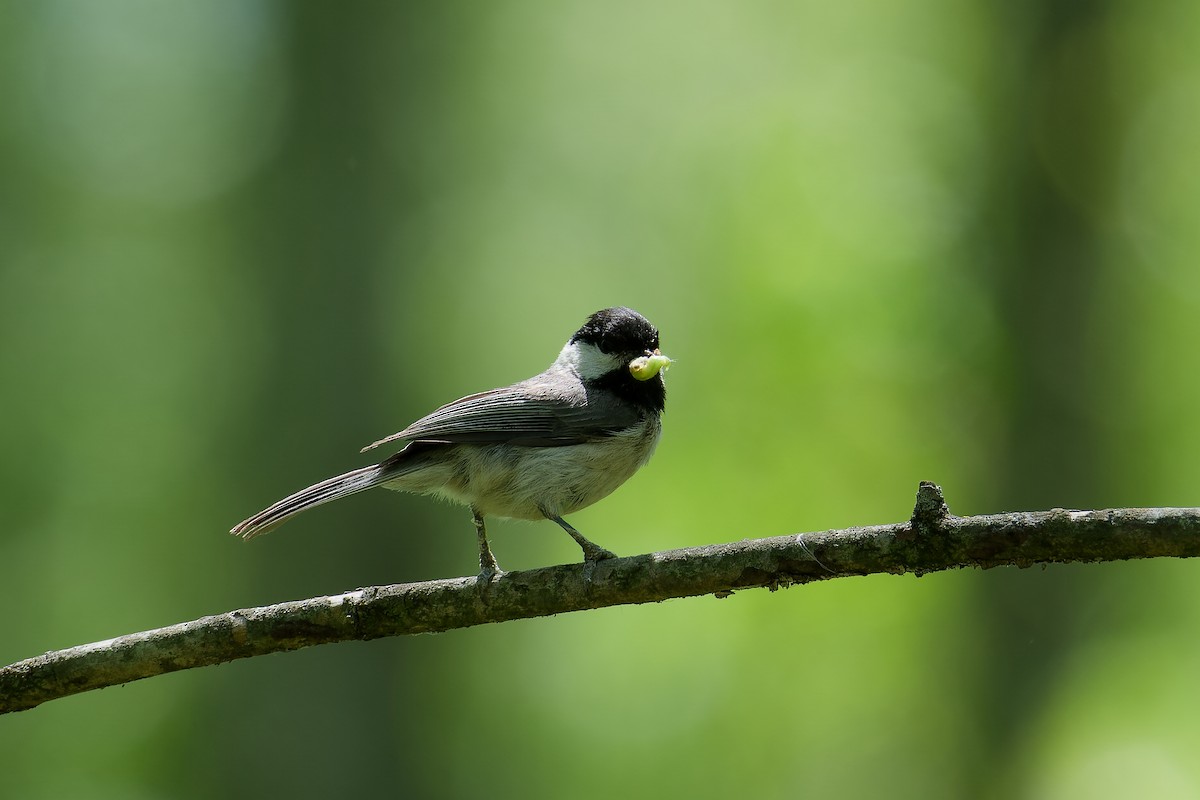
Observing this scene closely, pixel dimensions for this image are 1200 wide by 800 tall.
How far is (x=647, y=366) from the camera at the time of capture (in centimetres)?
439

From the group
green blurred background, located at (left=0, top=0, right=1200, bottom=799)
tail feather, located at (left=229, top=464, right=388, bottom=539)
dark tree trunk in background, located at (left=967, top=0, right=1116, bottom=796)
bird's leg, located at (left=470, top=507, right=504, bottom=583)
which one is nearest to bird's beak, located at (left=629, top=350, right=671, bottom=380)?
bird's leg, located at (left=470, top=507, right=504, bottom=583)

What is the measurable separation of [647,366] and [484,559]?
1.21m

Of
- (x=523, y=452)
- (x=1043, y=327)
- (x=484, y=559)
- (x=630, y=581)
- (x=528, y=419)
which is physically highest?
(x=528, y=419)

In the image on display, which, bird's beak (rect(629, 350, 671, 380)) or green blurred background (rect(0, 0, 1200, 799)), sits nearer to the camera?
bird's beak (rect(629, 350, 671, 380))

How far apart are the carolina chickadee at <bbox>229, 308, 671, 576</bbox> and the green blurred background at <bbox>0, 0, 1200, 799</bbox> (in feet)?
9.67

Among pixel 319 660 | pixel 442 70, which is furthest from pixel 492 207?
pixel 319 660

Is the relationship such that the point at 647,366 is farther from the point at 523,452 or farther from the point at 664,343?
the point at 664,343

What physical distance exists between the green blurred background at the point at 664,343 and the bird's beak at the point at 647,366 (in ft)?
10.4

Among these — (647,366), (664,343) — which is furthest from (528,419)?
(664,343)

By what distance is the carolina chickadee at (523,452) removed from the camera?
13.2 feet

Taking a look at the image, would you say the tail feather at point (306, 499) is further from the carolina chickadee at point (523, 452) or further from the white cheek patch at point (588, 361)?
the white cheek patch at point (588, 361)

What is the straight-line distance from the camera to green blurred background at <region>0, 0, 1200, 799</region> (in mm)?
7297

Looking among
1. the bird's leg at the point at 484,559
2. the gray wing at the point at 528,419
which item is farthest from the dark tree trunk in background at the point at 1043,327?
the bird's leg at the point at 484,559

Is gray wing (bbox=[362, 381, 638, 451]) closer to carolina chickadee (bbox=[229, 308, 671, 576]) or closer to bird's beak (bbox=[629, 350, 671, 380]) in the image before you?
carolina chickadee (bbox=[229, 308, 671, 576])
